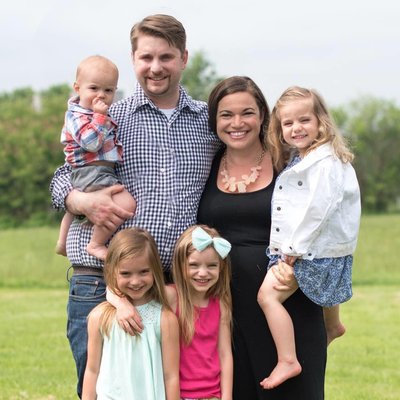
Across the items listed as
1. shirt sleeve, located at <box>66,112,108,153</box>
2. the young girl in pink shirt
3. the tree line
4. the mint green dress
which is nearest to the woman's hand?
the young girl in pink shirt

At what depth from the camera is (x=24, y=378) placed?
8062mm

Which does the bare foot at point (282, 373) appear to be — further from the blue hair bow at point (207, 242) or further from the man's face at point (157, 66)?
the man's face at point (157, 66)

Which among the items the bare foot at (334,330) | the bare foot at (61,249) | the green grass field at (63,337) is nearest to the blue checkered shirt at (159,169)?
the bare foot at (61,249)

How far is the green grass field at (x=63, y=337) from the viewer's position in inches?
307

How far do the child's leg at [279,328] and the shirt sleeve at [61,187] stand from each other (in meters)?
1.06

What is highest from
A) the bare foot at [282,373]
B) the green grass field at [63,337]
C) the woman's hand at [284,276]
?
the woman's hand at [284,276]

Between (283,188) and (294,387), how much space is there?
3.27ft

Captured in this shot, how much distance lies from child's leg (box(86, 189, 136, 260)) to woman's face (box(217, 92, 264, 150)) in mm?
553

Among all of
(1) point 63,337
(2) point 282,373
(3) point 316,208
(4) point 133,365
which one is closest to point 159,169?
(3) point 316,208

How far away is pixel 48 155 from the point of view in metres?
40.4

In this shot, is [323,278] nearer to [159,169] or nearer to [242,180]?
[242,180]

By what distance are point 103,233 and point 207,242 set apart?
506 millimetres

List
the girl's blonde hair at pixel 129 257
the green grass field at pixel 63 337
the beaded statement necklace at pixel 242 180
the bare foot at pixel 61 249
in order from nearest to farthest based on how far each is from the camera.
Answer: the girl's blonde hair at pixel 129 257 < the beaded statement necklace at pixel 242 180 < the bare foot at pixel 61 249 < the green grass field at pixel 63 337

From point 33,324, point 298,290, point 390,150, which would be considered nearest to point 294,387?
point 298,290
